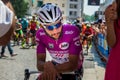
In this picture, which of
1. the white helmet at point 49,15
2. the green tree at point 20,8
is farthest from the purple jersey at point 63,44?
the green tree at point 20,8

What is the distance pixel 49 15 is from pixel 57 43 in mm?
324

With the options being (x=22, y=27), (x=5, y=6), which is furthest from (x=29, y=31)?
(x=5, y=6)

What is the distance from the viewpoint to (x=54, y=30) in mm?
3809

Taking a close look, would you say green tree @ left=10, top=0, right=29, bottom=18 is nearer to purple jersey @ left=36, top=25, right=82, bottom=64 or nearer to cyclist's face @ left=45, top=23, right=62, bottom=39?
purple jersey @ left=36, top=25, right=82, bottom=64

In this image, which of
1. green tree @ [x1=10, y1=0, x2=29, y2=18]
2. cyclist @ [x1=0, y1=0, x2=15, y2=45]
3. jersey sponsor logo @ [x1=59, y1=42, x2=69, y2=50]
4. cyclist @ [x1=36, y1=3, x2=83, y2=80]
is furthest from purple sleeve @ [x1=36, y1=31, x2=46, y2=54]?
green tree @ [x1=10, y1=0, x2=29, y2=18]

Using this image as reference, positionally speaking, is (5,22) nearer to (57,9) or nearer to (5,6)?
(5,6)

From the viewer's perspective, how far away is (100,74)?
1070cm

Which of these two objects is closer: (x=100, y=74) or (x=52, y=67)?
(x=52, y=67)

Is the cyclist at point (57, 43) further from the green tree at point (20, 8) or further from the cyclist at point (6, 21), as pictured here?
the green tree at point (20, 8)

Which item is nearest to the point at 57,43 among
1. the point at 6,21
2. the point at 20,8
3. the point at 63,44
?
the point at 63,44

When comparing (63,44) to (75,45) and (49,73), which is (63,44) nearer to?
(75,45)

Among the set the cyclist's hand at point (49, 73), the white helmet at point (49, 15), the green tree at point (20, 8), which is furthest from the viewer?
the green tree at point (20, 8)

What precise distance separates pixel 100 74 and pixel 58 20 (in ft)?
23.3

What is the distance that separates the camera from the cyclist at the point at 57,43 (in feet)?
12.4
